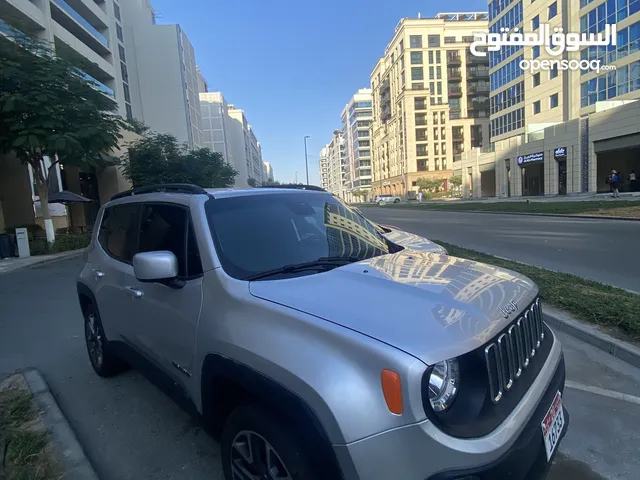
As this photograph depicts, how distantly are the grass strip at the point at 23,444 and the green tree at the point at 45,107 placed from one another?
12.7m

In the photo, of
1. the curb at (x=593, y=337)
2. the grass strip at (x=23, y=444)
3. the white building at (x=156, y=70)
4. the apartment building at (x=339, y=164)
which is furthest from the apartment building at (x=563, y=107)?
the apartment building at (x=339, y=164)

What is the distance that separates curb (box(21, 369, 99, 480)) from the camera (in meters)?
2.46

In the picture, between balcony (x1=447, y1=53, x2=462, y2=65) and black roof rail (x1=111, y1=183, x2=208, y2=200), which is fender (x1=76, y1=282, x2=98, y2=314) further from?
balcony (x1=447, y1=53, x2=462, y2=65)

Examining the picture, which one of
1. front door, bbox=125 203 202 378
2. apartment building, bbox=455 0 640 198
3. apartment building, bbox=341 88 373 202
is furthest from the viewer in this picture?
apartment building, bbox=341 88 373 202

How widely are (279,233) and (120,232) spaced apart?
1.75 metres

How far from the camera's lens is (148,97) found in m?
59.0

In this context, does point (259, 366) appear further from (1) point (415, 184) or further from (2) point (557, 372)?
(1) point (415, 184)

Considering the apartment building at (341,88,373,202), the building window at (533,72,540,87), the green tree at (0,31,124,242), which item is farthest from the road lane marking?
the apartment building at (341,88,373,202)

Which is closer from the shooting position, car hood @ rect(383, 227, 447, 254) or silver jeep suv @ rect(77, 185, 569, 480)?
silver jeep suv @ rect(77, 185, 569, 480)

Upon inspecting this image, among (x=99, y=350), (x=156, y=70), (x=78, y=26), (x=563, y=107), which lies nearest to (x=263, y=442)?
(x=99, y=350)

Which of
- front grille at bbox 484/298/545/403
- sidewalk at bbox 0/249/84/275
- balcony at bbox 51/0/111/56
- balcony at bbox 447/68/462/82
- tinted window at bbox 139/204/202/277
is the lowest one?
sidewalk at bbox 0/249/84/275

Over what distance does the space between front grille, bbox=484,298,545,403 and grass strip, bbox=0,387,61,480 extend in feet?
8.73

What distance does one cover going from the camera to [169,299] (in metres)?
2.49

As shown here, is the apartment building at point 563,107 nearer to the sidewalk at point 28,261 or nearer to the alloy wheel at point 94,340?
the alloy wheel at point 94,340
